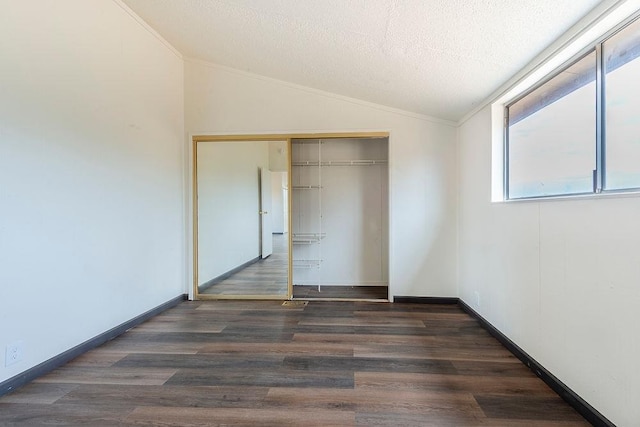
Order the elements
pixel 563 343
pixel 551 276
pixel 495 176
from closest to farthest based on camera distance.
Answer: pixel 563 343
pixel 551 276
pixel 495 176

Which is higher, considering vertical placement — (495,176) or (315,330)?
(495,176)

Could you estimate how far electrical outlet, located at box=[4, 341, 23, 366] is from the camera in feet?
5.93

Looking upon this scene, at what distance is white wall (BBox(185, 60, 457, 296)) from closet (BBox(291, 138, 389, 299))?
674 mm

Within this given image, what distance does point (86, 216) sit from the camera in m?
2.35

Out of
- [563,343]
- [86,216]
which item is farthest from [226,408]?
[563,343]

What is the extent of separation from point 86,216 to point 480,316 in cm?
361

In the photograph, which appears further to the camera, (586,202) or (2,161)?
(2,161)

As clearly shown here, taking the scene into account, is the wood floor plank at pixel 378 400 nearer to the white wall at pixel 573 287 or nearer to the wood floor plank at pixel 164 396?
the wood floor plank at pixel 164 396

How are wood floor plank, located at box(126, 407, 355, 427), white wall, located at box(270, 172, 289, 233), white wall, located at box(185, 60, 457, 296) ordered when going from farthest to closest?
white wall, located at box(270, 172, 289, 233) → white wall, located at box(185, 60, 457, 296) → wood floor plank, located at box(126, 407, 355, 427)

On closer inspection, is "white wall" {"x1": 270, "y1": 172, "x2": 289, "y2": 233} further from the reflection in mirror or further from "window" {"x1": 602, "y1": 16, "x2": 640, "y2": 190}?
"window" {"x1": 602, "y1": 16, "x2": 640, "y2": 190}

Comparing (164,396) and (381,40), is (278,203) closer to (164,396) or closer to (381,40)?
(381,40)

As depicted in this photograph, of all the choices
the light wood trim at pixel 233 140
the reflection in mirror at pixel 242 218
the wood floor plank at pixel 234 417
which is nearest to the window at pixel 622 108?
the wood floor plank at pixel 234 417

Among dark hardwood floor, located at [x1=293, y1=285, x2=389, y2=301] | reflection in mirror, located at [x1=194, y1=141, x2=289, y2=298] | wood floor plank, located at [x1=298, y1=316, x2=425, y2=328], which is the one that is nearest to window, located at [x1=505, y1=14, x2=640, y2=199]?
wood floor plank, located at [x1=298, y1=316, x2=425, y2=328]

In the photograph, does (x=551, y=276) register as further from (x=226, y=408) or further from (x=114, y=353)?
(x=114, y=353)
